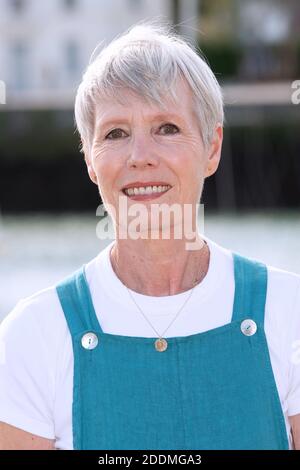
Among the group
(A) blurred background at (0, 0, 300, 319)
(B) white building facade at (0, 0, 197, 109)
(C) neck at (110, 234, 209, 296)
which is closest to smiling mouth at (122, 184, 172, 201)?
(C) neck at (110, 234, 209, 296)

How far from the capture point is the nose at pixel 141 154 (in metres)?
1.97

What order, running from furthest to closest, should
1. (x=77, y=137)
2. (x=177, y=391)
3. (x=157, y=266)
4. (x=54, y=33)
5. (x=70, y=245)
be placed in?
(x=54, y=33), (x=77, y=137), (x=70, y=245), (x=157, y=266), (x=177, y=391)

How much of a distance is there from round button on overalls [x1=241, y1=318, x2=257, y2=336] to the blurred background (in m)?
10.1

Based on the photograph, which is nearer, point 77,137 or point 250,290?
point 250,290

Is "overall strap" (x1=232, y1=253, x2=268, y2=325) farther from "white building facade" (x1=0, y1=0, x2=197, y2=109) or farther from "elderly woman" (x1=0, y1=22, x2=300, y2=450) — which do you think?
"white building facade" (x1=0, y1=0, x2=197, y2=109)

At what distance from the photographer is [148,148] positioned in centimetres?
198

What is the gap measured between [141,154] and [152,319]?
330 millimetres

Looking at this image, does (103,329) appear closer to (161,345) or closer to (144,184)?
(161,345)

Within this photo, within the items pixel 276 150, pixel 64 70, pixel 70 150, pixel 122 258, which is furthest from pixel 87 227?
pixel 122 258

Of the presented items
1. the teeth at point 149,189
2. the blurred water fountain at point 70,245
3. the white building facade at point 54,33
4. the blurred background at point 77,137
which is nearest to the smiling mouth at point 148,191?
the teeth at point 149,189

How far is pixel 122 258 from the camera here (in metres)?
2.09

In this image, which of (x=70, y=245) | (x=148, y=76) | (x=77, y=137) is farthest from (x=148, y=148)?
(x=77, y=137)

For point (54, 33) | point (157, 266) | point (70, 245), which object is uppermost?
point (54, 33)

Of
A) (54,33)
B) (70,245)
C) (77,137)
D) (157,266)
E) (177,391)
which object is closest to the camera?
(177,391)
